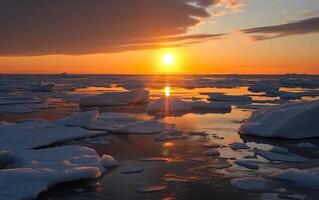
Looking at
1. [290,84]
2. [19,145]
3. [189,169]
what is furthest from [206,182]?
[290,84]

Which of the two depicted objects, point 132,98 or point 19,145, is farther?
point 132,98

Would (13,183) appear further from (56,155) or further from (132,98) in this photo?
(132,98)

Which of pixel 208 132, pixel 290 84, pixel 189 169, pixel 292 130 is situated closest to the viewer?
pixel 189 169

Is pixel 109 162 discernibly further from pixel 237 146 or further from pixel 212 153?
pixel 237 146

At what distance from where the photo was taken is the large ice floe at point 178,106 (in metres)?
17.7

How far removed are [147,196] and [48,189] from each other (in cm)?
143

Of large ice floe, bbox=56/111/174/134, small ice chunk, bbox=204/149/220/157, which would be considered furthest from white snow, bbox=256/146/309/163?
large ice floe, bbox=56/111/174/134

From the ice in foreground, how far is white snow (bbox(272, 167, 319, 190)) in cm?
292

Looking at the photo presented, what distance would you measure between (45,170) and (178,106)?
12.0 metres

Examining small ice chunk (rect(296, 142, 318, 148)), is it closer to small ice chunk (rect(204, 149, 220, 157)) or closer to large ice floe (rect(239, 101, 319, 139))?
large ice floe (rect(239, 101, 319, 139))

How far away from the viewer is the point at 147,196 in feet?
18.4

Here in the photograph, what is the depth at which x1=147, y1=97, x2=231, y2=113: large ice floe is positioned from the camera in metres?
17.7

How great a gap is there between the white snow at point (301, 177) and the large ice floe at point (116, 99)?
14.5m

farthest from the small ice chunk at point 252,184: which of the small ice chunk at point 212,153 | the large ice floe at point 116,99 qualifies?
the large ice floe at point 116,99
